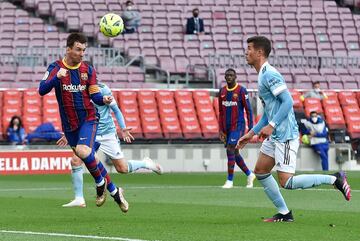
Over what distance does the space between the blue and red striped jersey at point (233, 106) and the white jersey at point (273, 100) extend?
355 inches

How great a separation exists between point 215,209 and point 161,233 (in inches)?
160

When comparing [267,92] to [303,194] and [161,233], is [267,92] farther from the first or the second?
[303,194]

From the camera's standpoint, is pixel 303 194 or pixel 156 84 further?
pixel 156 84

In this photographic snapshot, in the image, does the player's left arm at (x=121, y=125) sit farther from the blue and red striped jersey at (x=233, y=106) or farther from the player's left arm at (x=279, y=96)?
the player's left arm at (x=279, y=96)

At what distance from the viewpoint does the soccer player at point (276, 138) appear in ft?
42.2

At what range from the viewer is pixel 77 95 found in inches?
568

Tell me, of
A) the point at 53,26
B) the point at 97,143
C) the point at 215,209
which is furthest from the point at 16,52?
the point at 215,209

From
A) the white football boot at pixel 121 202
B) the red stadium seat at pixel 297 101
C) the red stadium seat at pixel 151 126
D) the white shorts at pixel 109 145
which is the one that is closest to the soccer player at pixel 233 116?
the white shorts at pixel 109 145

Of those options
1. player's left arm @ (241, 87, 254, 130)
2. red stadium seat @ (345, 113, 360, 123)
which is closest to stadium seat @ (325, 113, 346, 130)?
red stadium seat @ (345, 113, 360, 123)

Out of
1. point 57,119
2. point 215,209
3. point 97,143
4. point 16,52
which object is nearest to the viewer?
point 215,209

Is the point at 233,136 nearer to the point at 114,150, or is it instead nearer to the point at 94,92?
the point at 114,150

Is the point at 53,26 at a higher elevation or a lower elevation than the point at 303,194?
higher

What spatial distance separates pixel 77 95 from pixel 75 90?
0.07 m

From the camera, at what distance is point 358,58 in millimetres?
36594
